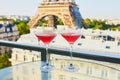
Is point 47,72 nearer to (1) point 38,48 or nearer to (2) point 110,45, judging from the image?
(1) point 38,48

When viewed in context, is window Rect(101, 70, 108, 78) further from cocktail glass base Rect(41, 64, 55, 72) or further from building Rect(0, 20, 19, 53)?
building Rect(0, 20, 19, 53)

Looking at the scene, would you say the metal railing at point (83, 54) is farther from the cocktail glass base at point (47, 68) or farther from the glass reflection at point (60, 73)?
the cocktail glass base at point (47, 68)

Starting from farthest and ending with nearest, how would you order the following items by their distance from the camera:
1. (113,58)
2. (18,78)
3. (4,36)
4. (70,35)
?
(4,36) < (70,35) < (113,58) < (18,78)

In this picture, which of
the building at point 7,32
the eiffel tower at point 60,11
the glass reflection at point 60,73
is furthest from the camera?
the eiffel tower at point 60,11

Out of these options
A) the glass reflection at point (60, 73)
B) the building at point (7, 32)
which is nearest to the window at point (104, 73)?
the glass reflection at point (60, 73)

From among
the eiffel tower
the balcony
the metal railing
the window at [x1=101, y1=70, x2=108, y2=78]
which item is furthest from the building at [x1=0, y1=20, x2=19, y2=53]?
the window at [x1=101, y1=70, x2=108, y2=78]

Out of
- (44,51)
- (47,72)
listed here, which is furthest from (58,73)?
(44,51)

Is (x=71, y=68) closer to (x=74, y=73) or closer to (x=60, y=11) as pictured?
(x=74, y=73)

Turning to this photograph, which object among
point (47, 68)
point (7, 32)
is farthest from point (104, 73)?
point (7, 32)
